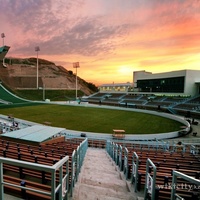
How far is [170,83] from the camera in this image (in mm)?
51812

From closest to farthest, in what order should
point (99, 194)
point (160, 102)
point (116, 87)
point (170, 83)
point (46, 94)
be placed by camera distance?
1. point (99, 194)
2. point (160, 102)
3. point (170, 83)
4. point (116, 87)
5. point (46, 94)

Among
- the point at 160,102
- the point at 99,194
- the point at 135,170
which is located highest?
the point at 135,170

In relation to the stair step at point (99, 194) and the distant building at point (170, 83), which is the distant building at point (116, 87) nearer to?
the distant building at point (170, 83)

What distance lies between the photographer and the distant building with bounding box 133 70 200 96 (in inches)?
1816

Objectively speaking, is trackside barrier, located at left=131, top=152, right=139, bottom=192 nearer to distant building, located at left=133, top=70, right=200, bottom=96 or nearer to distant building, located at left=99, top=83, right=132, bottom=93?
distant building, located at left=133, top=70, right=200, bottom=96

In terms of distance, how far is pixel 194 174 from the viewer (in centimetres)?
415

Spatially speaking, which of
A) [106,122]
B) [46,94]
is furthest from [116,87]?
[106,122]

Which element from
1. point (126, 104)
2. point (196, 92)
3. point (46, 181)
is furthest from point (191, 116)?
point (46, 181)

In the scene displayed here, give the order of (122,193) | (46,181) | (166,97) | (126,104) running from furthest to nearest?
(126,104), (166,97), (122,193), (46,181)

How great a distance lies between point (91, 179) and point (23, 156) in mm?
2338

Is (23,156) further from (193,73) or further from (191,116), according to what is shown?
(193,73)

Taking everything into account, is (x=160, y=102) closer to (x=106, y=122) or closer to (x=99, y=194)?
(x=106, y=122)

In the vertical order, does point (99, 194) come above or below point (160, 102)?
above

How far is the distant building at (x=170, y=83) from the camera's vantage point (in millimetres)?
46116
